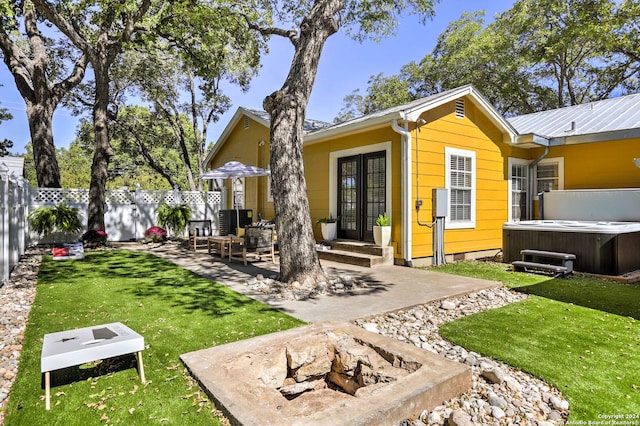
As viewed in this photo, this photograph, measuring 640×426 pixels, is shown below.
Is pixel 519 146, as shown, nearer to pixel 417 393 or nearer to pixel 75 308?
pixel 417 393

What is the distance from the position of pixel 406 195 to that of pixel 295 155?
9.05 feet

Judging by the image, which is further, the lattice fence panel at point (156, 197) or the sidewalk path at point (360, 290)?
the lattice fence panel at point (156, 197)

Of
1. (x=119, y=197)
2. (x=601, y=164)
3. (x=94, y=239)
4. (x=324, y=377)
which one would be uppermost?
(x=601, y=164)

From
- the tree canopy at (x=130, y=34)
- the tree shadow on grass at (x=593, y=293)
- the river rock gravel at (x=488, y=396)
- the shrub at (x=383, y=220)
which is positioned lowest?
the river rock gravel at (x=488, y=396)

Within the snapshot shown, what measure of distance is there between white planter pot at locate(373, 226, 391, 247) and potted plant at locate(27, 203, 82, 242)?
8409mm

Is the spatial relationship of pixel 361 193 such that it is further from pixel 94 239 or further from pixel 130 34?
pixel 130 34

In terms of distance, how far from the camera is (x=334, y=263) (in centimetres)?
787

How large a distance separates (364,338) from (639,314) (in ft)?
11.6

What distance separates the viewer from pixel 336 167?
936 centimetres

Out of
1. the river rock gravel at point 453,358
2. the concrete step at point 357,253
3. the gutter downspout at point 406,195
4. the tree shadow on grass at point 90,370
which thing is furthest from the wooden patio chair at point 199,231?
the tree shadow on grass at point 90,370

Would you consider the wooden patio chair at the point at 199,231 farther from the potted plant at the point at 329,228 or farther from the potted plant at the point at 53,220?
the potted plant at the point at 329,228

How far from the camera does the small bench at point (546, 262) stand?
656 centimetres

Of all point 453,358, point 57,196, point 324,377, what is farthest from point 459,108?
point 57,196

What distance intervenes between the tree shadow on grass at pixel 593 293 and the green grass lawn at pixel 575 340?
0.01m
